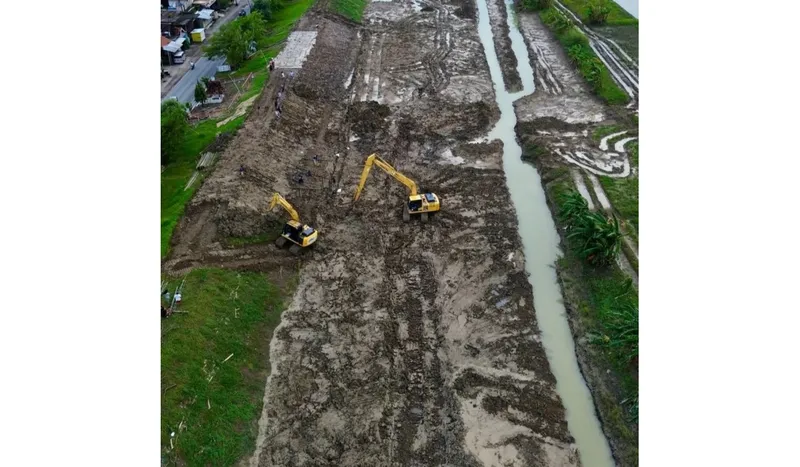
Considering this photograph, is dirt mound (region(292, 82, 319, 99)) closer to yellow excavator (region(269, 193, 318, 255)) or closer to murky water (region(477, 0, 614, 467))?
murky water (region(477, 0, 614, 467))

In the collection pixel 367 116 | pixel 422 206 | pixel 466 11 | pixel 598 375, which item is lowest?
pixel 598 375

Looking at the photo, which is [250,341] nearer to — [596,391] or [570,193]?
[596,391]

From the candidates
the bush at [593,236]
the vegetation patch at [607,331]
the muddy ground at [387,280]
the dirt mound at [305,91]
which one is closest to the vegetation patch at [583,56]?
the muddy ground at [387,280]

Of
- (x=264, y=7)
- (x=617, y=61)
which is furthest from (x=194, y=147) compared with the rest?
(x=617, y=61)

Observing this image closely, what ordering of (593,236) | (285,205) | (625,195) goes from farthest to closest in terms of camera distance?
(625,195)
(285,205)
(593,236)

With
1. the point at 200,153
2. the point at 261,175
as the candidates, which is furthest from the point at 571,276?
the point at 200,153

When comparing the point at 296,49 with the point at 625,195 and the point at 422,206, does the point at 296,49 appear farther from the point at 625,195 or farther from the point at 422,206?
the point at 625,195
